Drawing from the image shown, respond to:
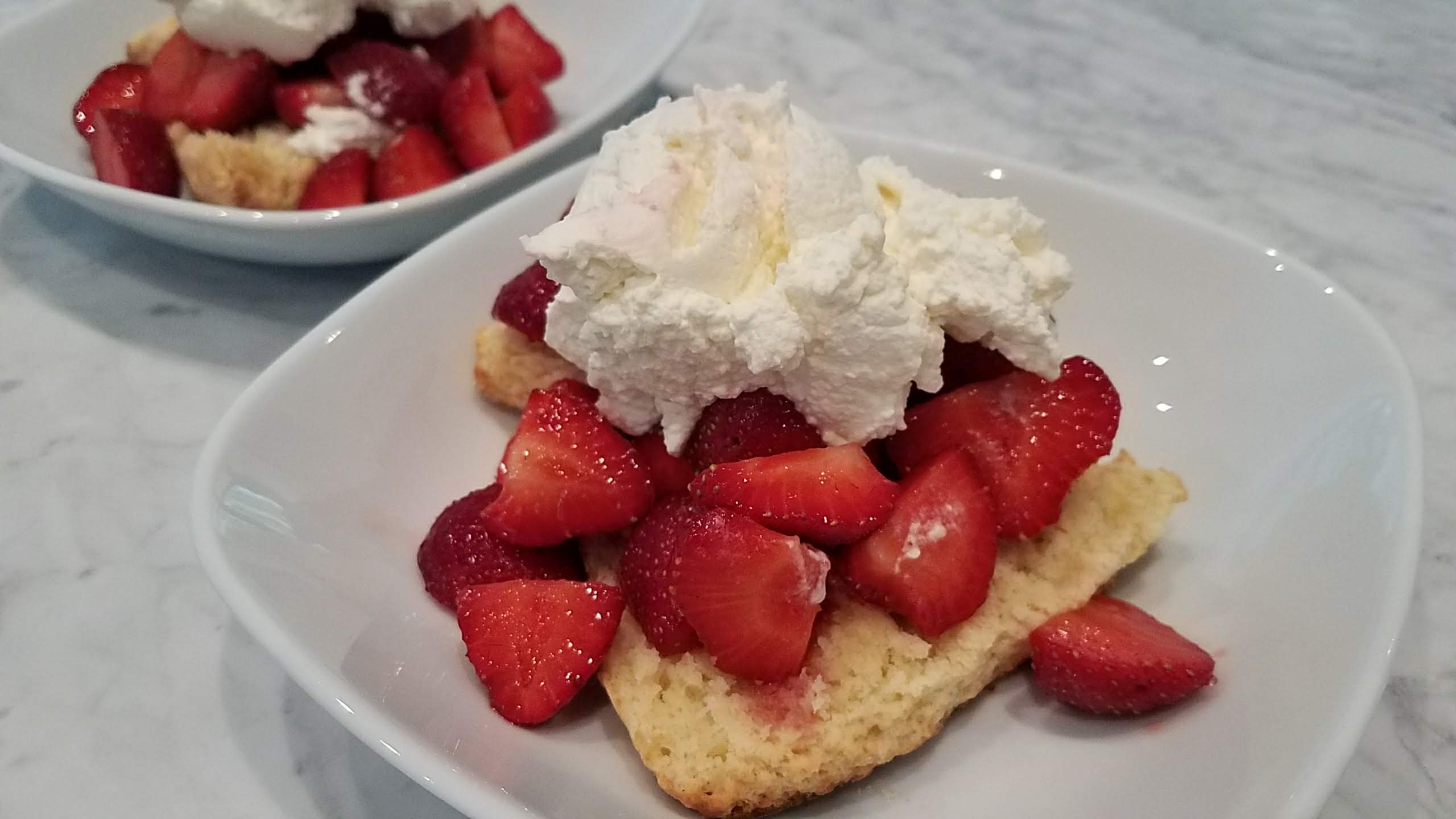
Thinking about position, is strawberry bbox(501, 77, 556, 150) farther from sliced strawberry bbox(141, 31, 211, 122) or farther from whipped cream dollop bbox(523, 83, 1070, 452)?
whipped cream dollop bbox(523, 83, 1070, 452)

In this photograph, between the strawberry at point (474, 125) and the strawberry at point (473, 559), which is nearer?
the strawberry at point (473, 559)

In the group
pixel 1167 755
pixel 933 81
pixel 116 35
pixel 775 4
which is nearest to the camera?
pixel 1167 755

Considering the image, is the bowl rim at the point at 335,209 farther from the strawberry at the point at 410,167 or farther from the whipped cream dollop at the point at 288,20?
the whipped cream dollop at the point at 288,20

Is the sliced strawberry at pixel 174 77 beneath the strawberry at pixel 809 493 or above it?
beneath

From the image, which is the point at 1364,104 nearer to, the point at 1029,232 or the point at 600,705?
the point at 1029,232

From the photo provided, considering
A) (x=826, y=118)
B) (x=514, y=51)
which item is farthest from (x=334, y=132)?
(x=826, y=118)

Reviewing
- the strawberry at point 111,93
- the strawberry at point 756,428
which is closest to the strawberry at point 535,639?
the strawberry at point 756,428

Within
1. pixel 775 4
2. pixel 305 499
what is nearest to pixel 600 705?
pixel 305 499
